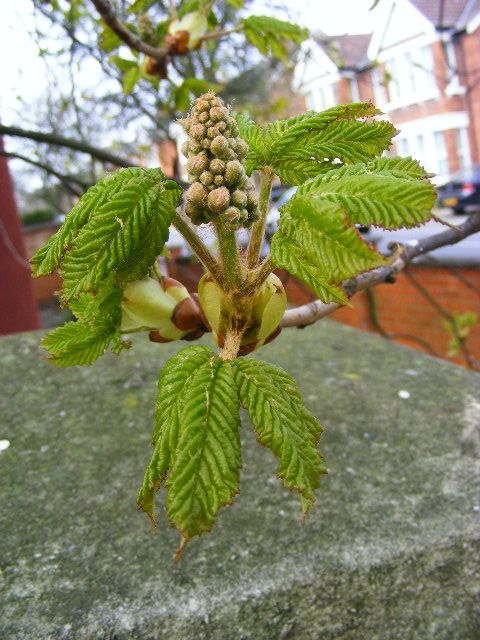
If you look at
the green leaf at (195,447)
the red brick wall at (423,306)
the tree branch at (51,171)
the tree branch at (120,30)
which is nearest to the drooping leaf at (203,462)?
the green leaf at (195,447)

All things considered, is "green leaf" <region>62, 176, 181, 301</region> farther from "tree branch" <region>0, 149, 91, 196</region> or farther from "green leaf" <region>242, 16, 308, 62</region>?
"tree branch" <region>0, 149, 91, 196</region>

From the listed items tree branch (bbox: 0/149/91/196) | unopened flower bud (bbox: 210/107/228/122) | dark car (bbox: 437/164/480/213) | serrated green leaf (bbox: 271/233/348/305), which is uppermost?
tree branch (bbox: 0/149/91/196)

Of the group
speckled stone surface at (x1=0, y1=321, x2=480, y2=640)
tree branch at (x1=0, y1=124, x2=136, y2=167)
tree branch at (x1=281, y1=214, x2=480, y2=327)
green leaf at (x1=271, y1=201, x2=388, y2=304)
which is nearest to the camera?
green leaf at (x1=271, y1=201, x2=388, y2=304)

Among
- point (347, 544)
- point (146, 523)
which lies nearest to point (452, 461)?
point (347, 544)

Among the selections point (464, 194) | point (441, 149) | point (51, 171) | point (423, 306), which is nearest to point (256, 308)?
point (51, 171)

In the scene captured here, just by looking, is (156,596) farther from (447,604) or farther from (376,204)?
(376,204)

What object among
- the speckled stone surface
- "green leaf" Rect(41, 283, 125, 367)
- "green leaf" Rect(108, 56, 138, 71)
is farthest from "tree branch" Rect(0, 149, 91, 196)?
"green leaf" Rect(41, 283, 125, 367)

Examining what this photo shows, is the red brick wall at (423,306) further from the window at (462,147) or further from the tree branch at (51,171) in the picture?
the window at (462,147)

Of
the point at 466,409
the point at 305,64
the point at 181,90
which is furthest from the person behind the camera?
the point at 305,64
